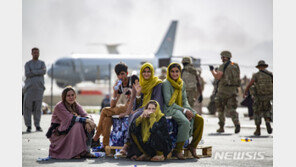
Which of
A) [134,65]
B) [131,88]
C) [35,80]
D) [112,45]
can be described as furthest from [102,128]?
[112,45]

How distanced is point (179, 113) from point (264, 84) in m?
5.06

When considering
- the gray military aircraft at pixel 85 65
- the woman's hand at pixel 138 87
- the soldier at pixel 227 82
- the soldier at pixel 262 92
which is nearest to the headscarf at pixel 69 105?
the woman's hand at pixel 138 87

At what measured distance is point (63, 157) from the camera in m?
8.43

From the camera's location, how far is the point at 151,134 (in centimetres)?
815

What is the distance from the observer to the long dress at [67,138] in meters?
8.45

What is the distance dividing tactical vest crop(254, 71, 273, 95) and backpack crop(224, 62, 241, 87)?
454 millimetres

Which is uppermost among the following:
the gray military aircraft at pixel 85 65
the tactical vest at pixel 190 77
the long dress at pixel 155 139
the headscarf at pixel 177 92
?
the gray military aircraft at pixel 85 65

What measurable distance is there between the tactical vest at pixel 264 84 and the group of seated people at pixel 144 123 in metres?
4.69

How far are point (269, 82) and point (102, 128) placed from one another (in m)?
5.21

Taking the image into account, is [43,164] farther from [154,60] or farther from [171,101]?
[154,60]

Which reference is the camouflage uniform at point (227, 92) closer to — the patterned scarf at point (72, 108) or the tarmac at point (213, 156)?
the tarmac at point (213, 156)

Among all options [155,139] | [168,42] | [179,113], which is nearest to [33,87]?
[179,113]

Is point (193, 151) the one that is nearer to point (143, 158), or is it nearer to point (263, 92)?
point (143, 158)

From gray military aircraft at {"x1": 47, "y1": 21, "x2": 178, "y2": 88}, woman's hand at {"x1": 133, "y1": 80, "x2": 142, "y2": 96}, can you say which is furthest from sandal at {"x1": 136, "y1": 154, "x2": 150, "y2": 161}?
gray military aircraft at {"x1": 47, "y1": 21, "x2": 178, "y2": 88}
